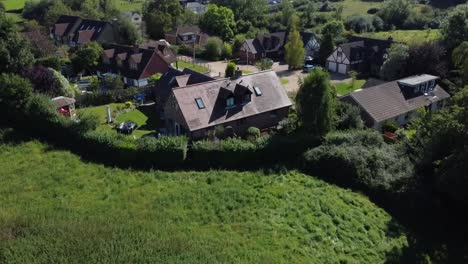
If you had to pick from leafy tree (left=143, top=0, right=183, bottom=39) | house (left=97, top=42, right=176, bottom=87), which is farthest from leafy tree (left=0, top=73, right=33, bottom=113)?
leafy tree (left=143, top=0, right=183, bottom=39)

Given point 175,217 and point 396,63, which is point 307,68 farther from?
point 175,217

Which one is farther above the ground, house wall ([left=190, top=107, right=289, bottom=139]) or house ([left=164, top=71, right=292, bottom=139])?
house ([left=164, top=71, right=292, bottom=139])

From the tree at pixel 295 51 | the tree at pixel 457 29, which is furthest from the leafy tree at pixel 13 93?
the tree at pixel 457 29

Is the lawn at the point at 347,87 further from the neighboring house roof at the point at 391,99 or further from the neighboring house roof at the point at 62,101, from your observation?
the neighboring house roof at the point at 62,101

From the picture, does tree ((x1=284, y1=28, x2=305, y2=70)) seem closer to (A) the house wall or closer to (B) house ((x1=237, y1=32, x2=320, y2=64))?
(B) house ((x1=237, y1=32, x2=320, y2=64))

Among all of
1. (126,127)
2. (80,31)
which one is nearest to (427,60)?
(126,127)
